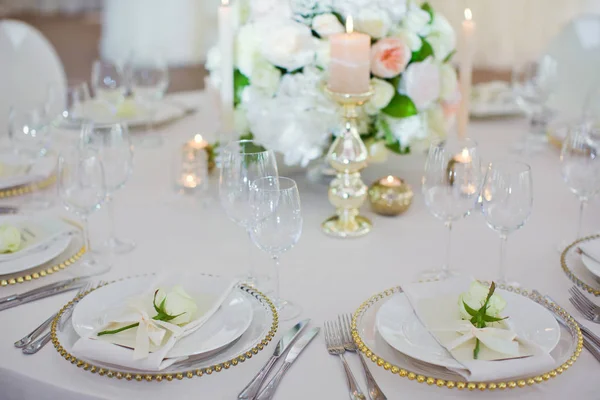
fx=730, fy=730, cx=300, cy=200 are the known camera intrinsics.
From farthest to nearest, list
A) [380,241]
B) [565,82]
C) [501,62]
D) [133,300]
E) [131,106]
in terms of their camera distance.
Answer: [501,62], [565,82], [131,106], [380,241], [133,300]

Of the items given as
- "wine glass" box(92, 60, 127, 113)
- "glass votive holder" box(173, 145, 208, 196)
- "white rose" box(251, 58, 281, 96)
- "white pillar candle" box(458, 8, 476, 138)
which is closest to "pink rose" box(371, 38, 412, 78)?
"white rose" box(251, 58, 281, 96)

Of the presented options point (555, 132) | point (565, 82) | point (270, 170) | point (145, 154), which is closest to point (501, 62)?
point (565, 82)

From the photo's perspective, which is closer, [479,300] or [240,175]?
[479,300]

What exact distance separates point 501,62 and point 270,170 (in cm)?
507

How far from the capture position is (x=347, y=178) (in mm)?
1603

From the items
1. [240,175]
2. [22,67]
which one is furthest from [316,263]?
[22,67]

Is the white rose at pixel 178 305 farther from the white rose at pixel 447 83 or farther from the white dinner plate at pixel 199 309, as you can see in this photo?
the white rose at pixel 447 83

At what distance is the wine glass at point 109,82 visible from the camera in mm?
2207

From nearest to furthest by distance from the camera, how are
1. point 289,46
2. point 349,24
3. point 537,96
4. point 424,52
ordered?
point 349,24 < point 289,46 < point 424,52 < point 537,96

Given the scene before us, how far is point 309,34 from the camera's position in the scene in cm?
162

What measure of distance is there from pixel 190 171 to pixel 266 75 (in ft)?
1.04

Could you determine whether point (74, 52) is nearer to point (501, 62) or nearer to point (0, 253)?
point (501, 62)

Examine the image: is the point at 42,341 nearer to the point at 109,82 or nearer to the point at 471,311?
the point at 471,311

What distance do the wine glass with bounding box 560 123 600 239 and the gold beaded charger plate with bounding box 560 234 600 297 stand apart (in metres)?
0.11
